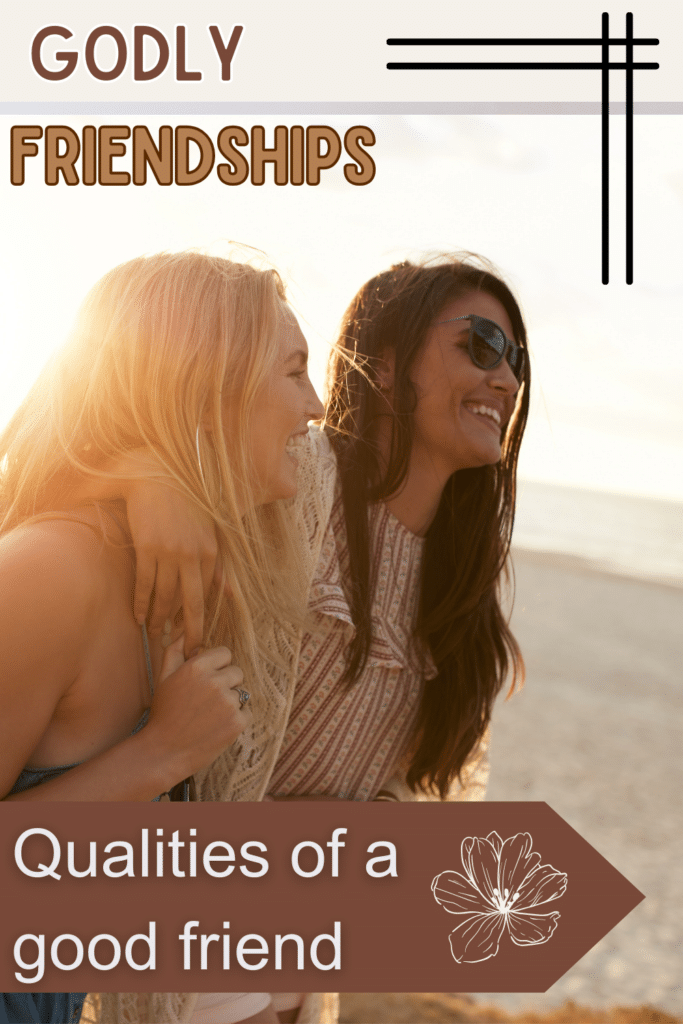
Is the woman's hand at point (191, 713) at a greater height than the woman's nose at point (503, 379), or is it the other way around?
the woman's nose at point (503, 379)

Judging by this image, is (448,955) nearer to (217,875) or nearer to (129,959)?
(217,875)

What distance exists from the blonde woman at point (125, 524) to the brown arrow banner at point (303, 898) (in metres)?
0.18

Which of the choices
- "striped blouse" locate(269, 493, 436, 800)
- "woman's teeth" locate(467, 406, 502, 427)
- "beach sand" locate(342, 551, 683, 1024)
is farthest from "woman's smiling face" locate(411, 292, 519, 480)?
"beach sand" locate(342, 551, 683, 1024)

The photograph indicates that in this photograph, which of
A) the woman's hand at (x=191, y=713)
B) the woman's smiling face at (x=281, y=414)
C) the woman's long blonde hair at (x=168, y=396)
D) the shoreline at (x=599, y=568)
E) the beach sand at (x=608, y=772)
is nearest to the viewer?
the woman's hand at (x=191, y=713)

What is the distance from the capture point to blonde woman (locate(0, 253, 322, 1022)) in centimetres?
162

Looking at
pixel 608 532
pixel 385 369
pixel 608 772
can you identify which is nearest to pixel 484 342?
pixel 385 369

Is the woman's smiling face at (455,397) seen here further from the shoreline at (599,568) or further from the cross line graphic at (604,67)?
the shoreline at (599,568)

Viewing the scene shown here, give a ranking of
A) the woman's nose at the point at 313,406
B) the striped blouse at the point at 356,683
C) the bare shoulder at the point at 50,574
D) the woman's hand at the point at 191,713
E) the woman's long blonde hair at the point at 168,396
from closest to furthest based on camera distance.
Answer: the bare shoulder at the point at 50,574 < the woman's hand at the point at 191,713 < the woman's long blonde hair at the point at 168,396 < the woman's nose at the point at 313,406 < the striped blouse at the point at 356,683

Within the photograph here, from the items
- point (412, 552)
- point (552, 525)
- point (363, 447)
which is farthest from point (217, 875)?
point (552, 525)

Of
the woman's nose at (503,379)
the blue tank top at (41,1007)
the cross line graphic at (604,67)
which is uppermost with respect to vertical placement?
the cross line graphic at (604,67)

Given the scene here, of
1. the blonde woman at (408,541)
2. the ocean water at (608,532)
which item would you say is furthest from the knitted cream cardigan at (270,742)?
the ocean water at (608,532)

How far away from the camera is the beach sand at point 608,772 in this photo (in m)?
4.48

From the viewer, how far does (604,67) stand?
9.61 ft

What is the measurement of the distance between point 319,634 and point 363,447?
0.68 metres
